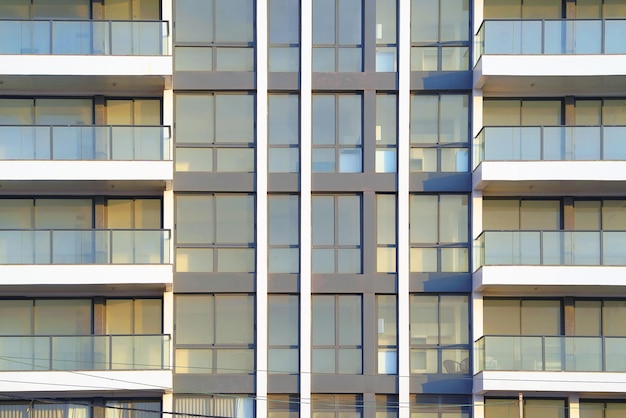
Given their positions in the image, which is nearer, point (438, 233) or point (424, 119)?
point (438, 233)

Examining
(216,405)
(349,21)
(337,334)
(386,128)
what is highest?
(349,21)

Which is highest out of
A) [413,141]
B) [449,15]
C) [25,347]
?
[449,15]

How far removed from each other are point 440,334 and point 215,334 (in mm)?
A: 5857

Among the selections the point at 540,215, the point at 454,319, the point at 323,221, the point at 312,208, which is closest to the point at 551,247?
the point at 540,215

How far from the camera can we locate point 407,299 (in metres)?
35.3

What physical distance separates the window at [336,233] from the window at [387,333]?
1115mm

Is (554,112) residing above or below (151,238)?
above

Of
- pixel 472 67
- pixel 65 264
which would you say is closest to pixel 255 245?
pixel 65 264

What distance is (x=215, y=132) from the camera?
118 ft

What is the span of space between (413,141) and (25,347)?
1136 centimetres

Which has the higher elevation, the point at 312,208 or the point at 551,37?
the point at 551,37

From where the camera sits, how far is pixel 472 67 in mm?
35844

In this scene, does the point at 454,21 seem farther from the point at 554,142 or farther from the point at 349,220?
the point at 349,220

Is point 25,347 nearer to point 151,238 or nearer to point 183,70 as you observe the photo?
point 151,238
